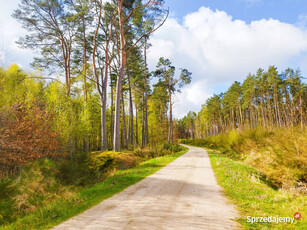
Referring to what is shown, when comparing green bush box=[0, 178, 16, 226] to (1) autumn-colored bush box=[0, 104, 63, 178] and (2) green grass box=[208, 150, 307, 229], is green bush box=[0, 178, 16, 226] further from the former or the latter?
(2) green grass box=[208, 150, 307, 229]

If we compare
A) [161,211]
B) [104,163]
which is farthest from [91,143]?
[161,211]

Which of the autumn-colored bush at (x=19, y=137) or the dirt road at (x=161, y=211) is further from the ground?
the autumn-colored bush at (x=19, y=137)

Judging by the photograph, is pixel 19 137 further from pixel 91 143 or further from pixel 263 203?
pixel 91 143

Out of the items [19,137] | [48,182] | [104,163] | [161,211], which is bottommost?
[48,182]

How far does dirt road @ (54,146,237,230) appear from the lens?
3227mm

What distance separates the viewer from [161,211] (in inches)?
151

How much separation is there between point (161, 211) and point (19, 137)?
23.1 ft

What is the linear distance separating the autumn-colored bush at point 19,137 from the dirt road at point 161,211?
4.40 meters

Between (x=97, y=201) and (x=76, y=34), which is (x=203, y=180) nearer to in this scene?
(x=97, y=201)

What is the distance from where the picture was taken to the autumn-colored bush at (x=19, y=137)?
6.18 metres

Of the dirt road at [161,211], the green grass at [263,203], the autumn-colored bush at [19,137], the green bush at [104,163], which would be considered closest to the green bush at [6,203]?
the autumn-colored bush at [19,137]

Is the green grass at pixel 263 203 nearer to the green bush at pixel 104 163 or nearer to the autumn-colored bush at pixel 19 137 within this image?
the autumn-colored bush at pixel 19 137

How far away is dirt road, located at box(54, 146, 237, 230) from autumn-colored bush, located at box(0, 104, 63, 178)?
14.4ft

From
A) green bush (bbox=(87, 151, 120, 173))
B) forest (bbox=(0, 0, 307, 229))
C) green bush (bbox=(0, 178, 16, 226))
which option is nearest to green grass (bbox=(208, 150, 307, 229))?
forest (bbox=(0, 0, 307, 229))
